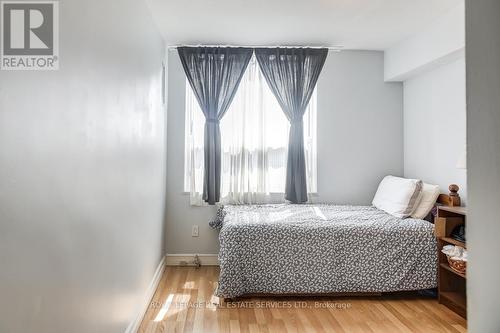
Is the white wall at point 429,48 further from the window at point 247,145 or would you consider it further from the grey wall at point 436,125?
the window at point 247,145

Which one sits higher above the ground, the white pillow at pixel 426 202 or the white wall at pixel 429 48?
the white wall at pixel 429 48

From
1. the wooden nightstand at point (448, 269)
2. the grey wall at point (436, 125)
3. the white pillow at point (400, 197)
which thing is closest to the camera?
the wooden nightstand at point (448, 269)

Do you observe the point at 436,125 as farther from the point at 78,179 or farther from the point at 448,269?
the point at 78,179

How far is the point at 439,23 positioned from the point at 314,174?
1908mm

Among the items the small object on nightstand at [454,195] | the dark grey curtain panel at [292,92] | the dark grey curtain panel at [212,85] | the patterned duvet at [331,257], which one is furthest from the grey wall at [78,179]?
the small object on nightstand at [454,195]

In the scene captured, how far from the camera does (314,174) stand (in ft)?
13.3

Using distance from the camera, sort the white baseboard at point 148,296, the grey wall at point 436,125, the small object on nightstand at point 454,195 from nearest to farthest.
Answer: the white baseboard at point 148,296
the small object on nightstand at point 454,195
the grey wall at point 436,125

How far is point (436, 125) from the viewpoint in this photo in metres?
3.48

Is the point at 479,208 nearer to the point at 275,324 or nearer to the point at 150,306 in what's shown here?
the point at 275,324

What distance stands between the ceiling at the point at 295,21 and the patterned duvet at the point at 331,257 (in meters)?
1.79

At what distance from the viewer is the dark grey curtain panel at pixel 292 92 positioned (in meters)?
3.85

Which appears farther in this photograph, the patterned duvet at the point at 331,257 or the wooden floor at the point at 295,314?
the patterned duvet at the point at 331,257

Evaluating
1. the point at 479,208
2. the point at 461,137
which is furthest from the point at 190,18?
the point at 479,208

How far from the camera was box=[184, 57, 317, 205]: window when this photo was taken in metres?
3.90
